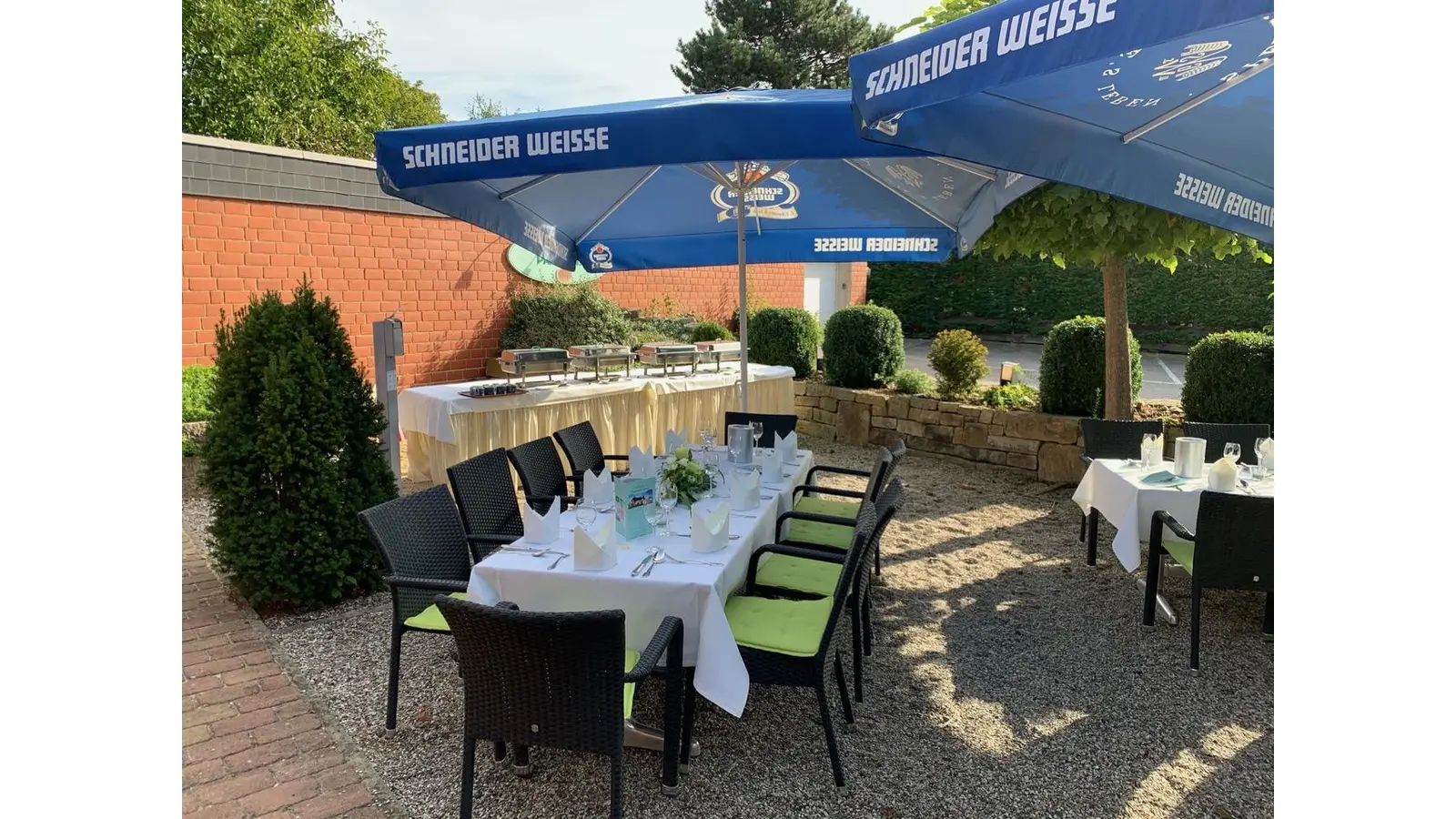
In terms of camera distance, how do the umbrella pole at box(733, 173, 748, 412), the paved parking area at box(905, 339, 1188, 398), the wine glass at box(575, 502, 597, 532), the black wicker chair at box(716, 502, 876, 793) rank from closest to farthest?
the black wicker chair at box(716, 502, 876, 793) → the wine glass at box(575, 502, 597, 532) → the umbrella pole at box(733, 173, 748, 412) → the paved parking area at box(905, 339, 1188, 398)

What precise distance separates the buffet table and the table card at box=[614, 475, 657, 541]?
3.19 m

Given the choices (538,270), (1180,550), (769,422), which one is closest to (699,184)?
(769,422)

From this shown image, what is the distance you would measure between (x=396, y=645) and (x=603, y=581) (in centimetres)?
90

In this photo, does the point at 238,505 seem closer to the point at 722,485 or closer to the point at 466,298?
the point at 722,485

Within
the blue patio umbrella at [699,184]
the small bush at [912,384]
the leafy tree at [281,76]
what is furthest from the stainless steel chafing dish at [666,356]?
the leafy tree at [281,76]

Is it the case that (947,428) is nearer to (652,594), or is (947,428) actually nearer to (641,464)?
(641,464)

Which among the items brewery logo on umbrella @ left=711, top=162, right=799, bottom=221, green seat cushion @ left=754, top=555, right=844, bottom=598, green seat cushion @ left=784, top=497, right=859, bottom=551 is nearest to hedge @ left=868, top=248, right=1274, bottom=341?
brewery logo on umbrella @ left=711, top=162, right=799, bottom=221

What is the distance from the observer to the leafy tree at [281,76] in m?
19.5

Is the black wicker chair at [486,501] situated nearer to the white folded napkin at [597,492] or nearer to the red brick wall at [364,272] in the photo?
the white folded napkin at [597,492]

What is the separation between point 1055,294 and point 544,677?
2183cm

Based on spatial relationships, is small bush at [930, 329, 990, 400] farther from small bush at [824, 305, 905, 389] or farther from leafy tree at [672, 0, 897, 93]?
leafy tree at [672, 0, 897, 93]

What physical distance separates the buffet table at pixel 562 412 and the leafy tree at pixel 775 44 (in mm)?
17085

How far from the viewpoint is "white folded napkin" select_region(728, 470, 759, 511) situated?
12.2 feet

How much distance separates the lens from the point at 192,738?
3.02 metres
